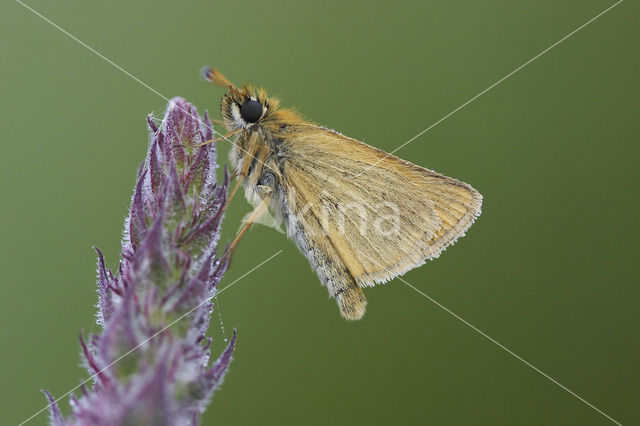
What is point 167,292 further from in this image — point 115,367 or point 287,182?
point 287,182

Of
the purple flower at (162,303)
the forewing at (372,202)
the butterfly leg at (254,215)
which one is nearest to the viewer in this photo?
the purple flower at (162,303)

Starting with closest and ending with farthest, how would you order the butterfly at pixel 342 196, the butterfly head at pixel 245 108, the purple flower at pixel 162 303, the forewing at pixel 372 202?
the purple flower at pixel 162 303 → the butterfly head at pixel 245 108 → the butterfly at pixel 342 196 → the forewing at pixel 372 202

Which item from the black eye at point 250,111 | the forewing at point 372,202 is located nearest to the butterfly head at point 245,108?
the black eye at point 250,111

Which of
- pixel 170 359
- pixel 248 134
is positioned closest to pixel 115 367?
pixel 170 359

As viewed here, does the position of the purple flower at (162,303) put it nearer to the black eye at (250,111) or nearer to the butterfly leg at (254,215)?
the butterfly leg at (254,215)

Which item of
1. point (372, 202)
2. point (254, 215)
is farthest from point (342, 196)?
point (254, 215)

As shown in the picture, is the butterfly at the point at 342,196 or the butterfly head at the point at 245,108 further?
the butterfly at the point at 342,196

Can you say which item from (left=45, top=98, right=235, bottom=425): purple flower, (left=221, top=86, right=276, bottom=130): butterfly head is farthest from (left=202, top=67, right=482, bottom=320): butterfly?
(left=45, top=98, right=235, bottom=425): purple flower

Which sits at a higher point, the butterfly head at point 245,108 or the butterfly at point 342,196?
the butterfly head at point 245,108
